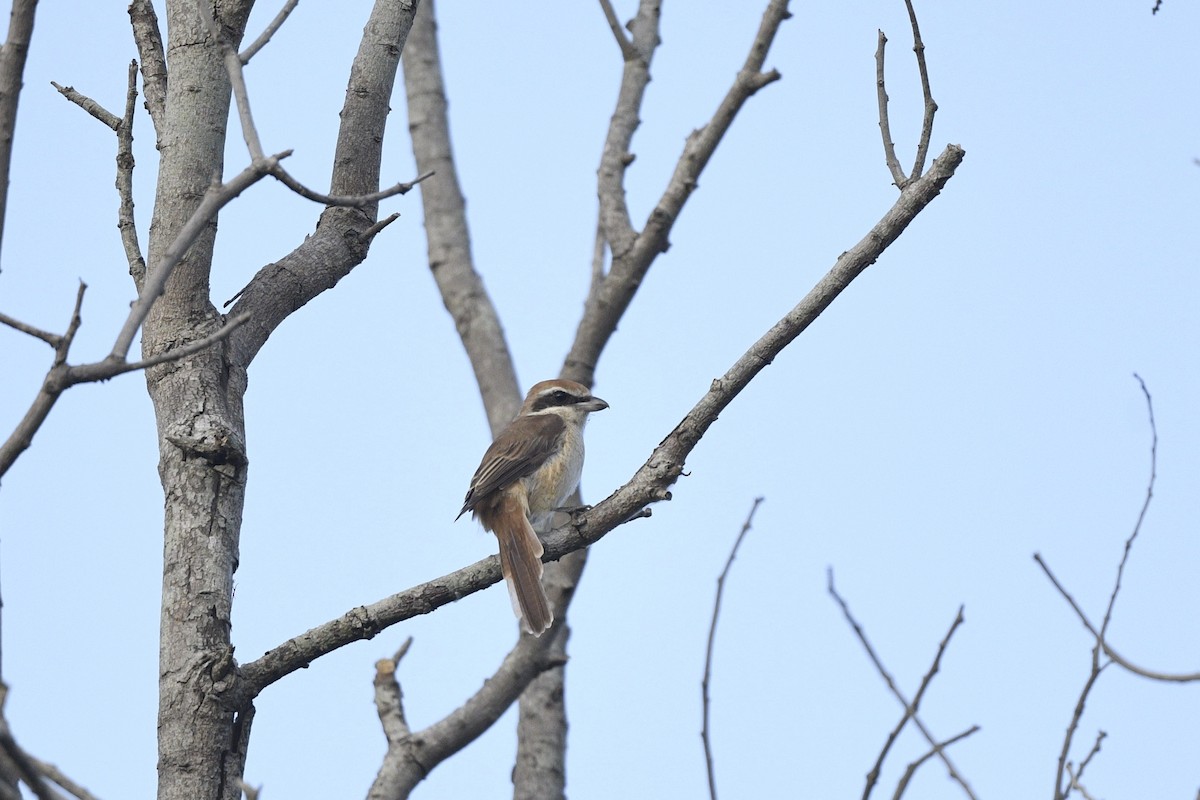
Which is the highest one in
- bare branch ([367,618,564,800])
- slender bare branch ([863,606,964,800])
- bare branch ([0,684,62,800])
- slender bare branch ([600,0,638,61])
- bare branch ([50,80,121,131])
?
slender bare branch ([600,0,638,61])

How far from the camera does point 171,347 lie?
11.9 ft

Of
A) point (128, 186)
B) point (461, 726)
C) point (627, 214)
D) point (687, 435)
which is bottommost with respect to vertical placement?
point (687, 435)

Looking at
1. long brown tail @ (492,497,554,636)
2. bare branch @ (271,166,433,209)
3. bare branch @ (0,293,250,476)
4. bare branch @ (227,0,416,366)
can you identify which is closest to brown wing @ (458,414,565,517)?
long brown tail @ (492,497,554,636)

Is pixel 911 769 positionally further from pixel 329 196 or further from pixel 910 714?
pixel 329 196

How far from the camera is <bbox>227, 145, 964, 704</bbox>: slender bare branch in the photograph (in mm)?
3324

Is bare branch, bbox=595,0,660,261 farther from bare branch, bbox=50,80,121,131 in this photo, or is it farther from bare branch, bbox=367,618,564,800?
bare branch, bbox=50,80,121,131

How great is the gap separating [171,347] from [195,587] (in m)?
0.78

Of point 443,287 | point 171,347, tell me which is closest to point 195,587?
point 171,347

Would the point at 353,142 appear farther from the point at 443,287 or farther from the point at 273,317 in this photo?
the point at 443,287

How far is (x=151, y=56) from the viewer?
430 centimetres

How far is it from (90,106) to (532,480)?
2.65m

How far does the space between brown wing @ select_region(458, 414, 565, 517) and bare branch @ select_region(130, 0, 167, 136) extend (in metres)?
2.27

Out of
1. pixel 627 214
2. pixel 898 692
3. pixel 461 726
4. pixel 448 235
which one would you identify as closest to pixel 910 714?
pixel 898 692

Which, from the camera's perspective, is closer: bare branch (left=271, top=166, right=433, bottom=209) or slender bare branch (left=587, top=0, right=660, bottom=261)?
bare branch (left=271, top=166, right=433, bottom=209)
